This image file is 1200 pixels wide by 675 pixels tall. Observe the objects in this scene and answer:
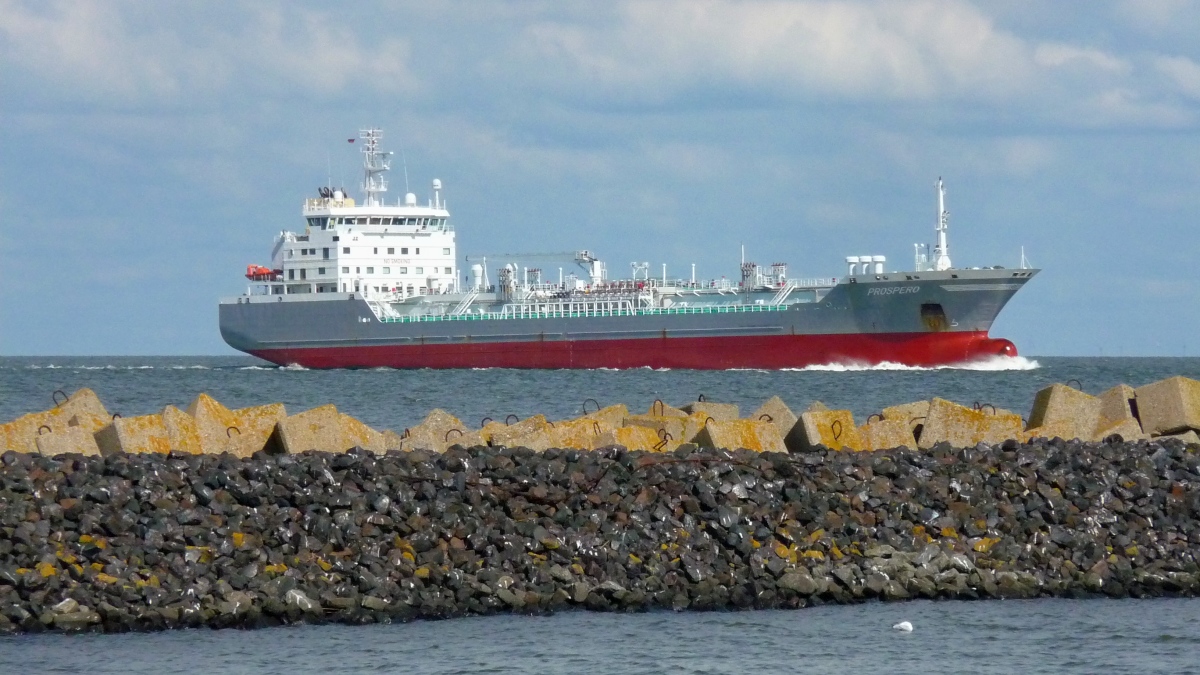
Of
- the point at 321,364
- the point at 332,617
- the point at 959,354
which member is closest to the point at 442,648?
the point at 332,617

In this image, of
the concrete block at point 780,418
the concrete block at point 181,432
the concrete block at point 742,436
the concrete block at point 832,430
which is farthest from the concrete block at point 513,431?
the concrete block at point 181,432

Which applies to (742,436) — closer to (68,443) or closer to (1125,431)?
(1125,431)

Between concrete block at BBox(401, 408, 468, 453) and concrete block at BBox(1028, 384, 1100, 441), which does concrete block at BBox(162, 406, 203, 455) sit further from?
concrete block at BBox(1028, 384, 1100, 441)

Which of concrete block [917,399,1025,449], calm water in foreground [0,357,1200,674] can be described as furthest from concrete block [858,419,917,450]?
calm water in foreground [0,357,1200,674]

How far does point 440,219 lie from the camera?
171 ft

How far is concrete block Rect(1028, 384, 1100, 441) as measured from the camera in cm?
1298

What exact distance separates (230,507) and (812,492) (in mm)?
3761

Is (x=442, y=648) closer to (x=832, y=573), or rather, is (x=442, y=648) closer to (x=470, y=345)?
(x=832, y=573)

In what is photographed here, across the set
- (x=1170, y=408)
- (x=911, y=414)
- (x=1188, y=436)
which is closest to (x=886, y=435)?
(x=911, y=414)

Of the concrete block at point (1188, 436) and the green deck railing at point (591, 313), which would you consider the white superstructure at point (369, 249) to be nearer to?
the green deck railing at point (591, 313)

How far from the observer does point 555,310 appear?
46.8 meters

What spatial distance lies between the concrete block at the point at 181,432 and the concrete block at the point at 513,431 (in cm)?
214

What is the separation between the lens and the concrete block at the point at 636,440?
11445mm

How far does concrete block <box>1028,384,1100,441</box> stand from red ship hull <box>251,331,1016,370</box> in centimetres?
2784
